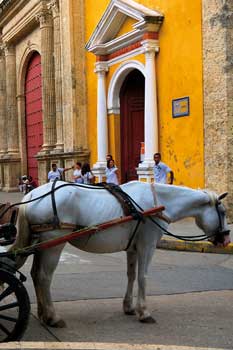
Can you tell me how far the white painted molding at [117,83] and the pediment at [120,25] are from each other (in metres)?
0.59

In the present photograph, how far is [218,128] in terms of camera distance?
10727 millimetres

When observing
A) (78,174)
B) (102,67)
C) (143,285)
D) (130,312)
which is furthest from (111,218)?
(102,67)

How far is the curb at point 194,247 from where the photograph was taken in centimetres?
859

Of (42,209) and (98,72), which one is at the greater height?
(98,72)

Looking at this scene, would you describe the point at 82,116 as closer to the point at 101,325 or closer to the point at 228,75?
the point at 228,75

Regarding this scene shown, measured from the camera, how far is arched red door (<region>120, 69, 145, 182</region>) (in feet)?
47.9

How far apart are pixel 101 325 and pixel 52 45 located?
15.2 m

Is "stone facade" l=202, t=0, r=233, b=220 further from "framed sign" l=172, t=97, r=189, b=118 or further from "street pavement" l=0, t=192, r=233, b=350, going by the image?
"street pavement" l=0, t=192, r=233, b=350

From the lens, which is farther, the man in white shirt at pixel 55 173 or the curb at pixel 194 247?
the man in white shirt at pixel 55 173

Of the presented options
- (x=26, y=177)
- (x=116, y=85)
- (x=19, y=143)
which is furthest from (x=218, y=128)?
(x=19, y=143)

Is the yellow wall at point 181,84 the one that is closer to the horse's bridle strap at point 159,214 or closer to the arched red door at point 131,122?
→ the arched red door at point 131,122

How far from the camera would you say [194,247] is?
878 cm

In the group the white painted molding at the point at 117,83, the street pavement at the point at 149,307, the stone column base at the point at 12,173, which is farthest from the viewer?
the stone column base at the point at 12,173

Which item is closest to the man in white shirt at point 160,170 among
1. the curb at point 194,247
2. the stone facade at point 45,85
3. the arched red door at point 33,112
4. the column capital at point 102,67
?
the curb at point 194,247
